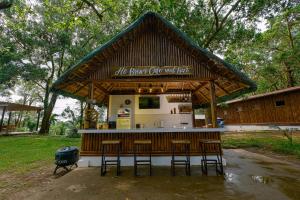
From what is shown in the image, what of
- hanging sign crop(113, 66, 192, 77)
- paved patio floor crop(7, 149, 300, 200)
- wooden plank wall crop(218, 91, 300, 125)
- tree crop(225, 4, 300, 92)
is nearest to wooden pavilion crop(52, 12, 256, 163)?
hanging sign crop(113, 66, 192, 77)

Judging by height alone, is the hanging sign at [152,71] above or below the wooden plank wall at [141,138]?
above

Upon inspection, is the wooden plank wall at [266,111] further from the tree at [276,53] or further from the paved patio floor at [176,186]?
the paved patio floor at [176,186]

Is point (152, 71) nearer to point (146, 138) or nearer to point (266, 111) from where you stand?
point (146, 138)

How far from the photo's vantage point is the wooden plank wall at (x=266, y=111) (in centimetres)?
1678

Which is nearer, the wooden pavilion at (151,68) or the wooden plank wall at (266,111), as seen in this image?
the wooden pavilion at (151,68)

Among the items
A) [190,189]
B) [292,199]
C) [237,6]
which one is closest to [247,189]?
[292,199]

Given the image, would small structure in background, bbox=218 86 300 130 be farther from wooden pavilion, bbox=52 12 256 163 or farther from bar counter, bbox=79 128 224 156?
bar counter, bbox=79 128 224 156

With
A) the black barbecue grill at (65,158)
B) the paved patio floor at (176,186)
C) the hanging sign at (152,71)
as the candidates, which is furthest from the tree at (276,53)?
the black barbecue grill at (65,158)

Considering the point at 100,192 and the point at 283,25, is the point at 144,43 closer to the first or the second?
the point at 100,192

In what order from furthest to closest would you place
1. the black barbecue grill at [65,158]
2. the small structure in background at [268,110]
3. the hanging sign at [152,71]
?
the small structure in background at [268,110], the hanging sign at [152,71], the black barbecue grill at [65,158]

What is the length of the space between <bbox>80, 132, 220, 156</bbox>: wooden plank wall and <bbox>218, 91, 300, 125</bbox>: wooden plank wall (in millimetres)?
14628

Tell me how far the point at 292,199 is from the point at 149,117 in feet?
22.8

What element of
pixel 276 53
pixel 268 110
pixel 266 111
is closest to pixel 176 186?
pixel 268 110

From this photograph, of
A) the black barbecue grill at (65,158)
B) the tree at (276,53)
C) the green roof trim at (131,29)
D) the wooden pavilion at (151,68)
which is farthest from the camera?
the tree at (276,53)
